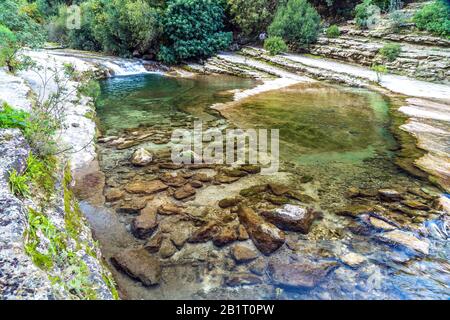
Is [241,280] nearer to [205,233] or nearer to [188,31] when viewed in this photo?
[205,233]

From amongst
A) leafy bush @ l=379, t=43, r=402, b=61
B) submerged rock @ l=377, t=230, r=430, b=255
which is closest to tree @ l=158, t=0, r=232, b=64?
leafy bush @ l=379, t=43, r=402, b=61

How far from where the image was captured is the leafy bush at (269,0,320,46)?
21609 millimetres

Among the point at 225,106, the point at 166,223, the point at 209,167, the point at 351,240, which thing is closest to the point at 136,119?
the point at 225,106

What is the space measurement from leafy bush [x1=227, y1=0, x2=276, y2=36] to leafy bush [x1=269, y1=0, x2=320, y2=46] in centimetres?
225

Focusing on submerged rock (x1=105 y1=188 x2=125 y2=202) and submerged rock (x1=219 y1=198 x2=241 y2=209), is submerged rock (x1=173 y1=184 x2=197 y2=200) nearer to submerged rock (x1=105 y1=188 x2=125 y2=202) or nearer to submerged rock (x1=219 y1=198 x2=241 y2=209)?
submerged rock (x1=219 y1=198 x2=241 y2=209)

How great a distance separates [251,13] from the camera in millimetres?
24406

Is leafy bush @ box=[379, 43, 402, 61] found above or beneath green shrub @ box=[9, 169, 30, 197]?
above

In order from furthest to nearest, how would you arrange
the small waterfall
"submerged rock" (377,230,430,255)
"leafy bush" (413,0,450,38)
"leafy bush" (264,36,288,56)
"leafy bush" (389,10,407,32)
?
"leafy bush" (264,36,288,56)
the small waterfall
"leafy bush" (389,10,407,32)
"leafy bush" (413,0,450,38)
"submerged rock" (377,230,430,255)

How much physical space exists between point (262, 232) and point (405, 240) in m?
2.18

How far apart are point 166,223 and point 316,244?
2.42 meters

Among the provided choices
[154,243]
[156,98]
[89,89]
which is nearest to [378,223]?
[154,243]

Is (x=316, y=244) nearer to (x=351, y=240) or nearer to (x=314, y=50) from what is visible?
(x=351, y=240)

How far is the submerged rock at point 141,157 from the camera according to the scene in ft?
22.6

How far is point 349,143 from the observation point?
8.45 m
